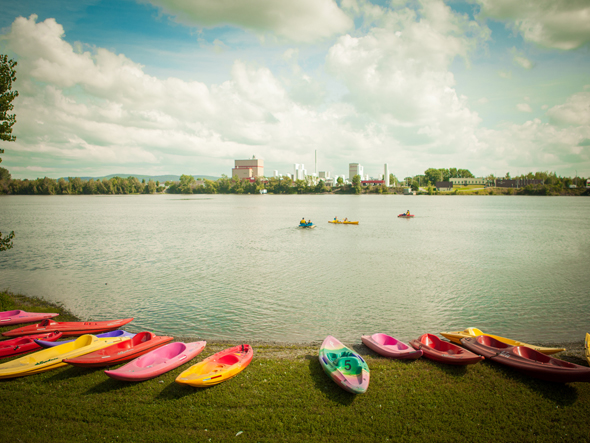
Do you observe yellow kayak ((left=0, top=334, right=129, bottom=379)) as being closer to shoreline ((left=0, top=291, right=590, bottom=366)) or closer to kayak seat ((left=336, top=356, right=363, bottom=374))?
shoreline ((left=0, top=291, right=590, bottom=366))

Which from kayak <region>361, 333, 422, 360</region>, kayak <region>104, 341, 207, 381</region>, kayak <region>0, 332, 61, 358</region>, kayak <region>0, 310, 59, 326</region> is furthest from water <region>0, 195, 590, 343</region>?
kayak <region>0, 332, 61, 358</region>

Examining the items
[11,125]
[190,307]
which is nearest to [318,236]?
[190,307]

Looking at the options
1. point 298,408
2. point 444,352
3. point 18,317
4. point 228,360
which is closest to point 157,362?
point 228,360

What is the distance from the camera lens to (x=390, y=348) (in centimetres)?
987

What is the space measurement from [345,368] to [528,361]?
15.3 ft

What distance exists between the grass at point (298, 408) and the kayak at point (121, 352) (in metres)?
0.30

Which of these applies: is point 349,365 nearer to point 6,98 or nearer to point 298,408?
point 298,408

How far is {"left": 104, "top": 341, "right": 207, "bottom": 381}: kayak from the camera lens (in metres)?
7.93

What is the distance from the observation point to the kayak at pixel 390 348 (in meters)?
9.30

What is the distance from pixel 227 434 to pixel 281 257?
843 inches

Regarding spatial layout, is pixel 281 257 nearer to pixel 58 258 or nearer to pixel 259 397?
pixel 58 258

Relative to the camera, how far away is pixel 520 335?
12.8 m

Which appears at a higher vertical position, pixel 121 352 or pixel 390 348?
pixel 121 352

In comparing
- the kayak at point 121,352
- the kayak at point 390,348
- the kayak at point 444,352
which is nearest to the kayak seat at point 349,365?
the kayak at point 390,348
